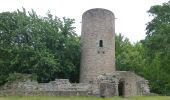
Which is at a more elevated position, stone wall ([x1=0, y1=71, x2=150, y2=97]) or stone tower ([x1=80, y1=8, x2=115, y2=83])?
stone tower ([x1=80, y1=8, x2=115, y2=83])

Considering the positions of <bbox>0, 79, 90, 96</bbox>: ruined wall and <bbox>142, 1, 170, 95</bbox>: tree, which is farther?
<bbox>142, 1, 170, 95</bbox>: tree

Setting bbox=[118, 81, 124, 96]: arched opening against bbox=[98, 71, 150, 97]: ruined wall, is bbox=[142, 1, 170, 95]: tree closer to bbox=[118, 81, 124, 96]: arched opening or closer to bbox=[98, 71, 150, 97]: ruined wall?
bbox=[98, 71, 150, 97]: ruined wall

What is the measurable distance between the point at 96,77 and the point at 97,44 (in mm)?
4018

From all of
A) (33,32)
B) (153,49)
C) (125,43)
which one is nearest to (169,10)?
(153,49)

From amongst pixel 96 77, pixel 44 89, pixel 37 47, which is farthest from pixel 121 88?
pixel 37 47

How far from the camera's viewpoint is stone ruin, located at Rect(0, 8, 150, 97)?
87.8 feet

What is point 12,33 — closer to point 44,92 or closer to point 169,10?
point 44,92

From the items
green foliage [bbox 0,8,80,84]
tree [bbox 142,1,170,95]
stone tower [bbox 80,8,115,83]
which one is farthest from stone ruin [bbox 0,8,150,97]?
tree [bbox 142,1,170,95]

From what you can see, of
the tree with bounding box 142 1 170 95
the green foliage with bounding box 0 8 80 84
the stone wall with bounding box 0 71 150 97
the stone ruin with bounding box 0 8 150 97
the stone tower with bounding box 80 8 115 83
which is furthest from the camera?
the stone tower with bounding box 80 8 115 83

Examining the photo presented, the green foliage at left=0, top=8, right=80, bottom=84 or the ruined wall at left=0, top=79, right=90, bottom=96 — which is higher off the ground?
the green foliage at left=0, top=8, right=80, bottom=84

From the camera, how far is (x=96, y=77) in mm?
29875

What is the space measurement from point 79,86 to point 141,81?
Answer: 5.09 m

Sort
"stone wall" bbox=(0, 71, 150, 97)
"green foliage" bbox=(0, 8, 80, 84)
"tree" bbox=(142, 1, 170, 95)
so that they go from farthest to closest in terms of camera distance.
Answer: "green foliage" bbox=(0, 8, 80, 84), "tree" bbox=(142, 1, 170, 95), "stone wall" bbox=(0, 71, 150, 97)

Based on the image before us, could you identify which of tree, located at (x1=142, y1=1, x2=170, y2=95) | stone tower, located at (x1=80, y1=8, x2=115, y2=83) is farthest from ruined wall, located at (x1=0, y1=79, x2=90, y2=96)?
tree, located at (x1=142, y1=1, x2=170, y2=95)
